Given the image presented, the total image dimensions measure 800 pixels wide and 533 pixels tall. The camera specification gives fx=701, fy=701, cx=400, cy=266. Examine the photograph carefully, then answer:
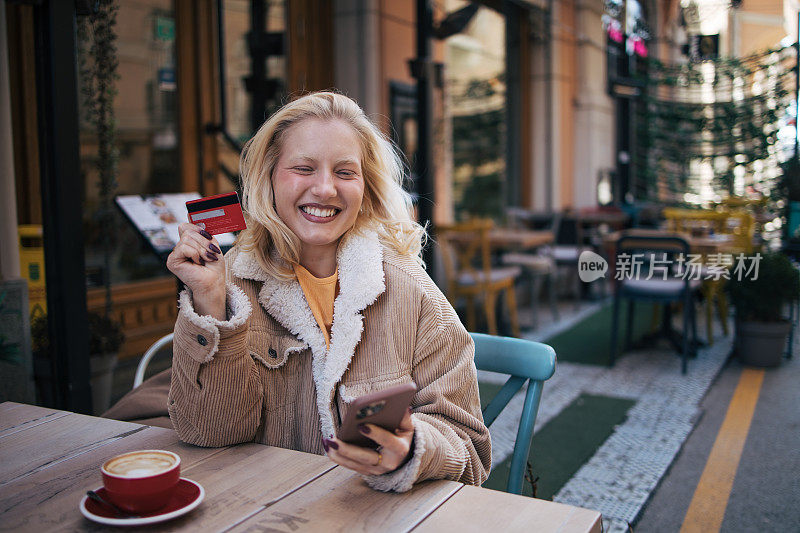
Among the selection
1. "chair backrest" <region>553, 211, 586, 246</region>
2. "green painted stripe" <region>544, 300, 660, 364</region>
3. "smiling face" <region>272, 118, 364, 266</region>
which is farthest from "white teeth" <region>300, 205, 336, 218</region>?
"chair backrest" <region>553, 211, 586, 246</region>

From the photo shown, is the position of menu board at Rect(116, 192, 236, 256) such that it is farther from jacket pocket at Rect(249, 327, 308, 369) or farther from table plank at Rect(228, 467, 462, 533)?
table plank at Rect(228, 467, 462, 533)

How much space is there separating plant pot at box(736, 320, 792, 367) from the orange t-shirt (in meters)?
4.52

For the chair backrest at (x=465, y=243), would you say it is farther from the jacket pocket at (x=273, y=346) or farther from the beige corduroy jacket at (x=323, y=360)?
the jacket pocket at (x=273, y=346)

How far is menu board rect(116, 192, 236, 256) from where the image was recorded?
2.95m

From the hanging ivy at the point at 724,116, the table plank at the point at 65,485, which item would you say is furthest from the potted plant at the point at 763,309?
the table plank at the point at 65,485

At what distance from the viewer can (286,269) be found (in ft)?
5.67

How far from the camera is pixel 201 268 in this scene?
141cm

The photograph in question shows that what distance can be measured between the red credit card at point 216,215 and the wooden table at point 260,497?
459 mm

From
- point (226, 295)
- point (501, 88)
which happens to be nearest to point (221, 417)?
point (226, 295)

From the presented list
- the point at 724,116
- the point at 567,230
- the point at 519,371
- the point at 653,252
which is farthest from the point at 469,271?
the point at 519,371

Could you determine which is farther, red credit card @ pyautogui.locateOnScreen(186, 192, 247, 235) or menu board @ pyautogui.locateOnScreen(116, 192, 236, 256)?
menu board @ pyautogui.locateOnScreen(116, 192, 236, 256)

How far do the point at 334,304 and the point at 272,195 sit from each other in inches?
13.3

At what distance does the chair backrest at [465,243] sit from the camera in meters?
5.79

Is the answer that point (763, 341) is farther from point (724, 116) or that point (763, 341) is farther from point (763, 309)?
point (724, 116)
